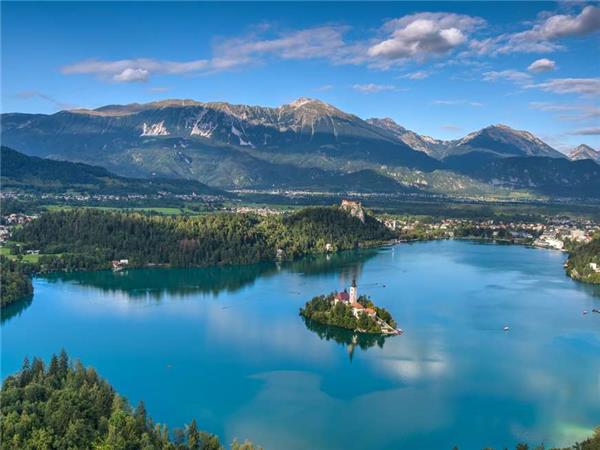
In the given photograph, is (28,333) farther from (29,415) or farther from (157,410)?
(29,415)

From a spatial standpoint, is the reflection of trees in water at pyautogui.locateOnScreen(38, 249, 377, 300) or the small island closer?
the small island

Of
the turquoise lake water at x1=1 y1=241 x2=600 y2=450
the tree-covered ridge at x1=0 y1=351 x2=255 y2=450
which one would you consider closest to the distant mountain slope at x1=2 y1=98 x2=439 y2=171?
the turquoise lake water at x1=1 y1=241 x2=600 y2=450

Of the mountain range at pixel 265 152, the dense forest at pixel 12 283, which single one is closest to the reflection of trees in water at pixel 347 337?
the dense forest at pixel 12 283

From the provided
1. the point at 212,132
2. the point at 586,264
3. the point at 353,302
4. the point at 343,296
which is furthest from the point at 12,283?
the point at 212,132

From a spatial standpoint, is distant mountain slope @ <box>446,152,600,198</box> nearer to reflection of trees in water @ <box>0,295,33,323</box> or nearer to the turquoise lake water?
the turquoise lake water

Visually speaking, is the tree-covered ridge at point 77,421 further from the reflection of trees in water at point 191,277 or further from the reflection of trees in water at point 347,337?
the reflection of trees in water at point 191,277

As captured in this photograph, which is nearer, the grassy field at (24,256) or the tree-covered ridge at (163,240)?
the grassy field at (24,256)

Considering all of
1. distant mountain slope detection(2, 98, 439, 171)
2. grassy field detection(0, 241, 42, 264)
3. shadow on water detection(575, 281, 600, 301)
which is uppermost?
distant mountain slope detection(2, 98, 439, 171)
